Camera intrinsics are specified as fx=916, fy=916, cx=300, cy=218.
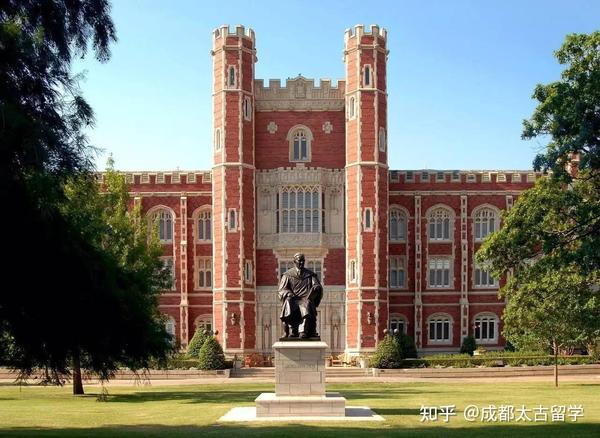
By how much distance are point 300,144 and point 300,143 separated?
0.18 feet

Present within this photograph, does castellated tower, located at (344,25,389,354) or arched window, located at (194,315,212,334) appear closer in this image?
castellated tower, located at (344,25,389,354)

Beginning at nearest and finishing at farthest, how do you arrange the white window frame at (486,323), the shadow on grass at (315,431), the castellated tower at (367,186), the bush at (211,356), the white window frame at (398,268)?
the shadow on grass at (315,431), the bush at (211,356), the castellated tower at (367,186), the white window frame at (486,323), the white window frame at (398,268)

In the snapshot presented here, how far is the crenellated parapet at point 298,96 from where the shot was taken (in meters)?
51.1

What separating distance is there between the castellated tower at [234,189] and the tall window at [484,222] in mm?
13453

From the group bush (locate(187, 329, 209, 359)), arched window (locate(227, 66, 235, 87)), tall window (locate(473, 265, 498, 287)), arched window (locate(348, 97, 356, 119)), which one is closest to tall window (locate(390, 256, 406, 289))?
tall window (locate(473, 265, 498, 287))

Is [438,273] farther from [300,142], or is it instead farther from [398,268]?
[300,142]

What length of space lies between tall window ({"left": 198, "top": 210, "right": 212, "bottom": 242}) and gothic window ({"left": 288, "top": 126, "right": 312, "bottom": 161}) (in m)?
6.49

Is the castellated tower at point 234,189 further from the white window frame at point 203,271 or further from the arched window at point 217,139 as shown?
the white window frame at point 203,271

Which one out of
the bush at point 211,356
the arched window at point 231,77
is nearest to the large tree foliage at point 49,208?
the bush at point 211,356

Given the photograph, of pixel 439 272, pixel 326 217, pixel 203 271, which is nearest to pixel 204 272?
pixel 203 271

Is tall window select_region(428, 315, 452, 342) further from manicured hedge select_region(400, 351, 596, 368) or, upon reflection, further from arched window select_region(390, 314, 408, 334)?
manicured hedge select_region(400, 351, 596, 368)

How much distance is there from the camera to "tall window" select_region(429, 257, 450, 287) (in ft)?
175

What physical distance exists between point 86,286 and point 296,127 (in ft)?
115

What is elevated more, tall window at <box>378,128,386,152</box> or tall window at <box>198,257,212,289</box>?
tall window at <box>378,128,386,152</box>
